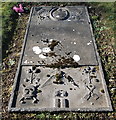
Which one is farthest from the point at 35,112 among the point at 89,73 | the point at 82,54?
the point at 82,54

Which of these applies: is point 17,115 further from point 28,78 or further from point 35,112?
point 28,78

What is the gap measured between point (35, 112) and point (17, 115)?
1.32ft

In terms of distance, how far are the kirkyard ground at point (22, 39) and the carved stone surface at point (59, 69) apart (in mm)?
155

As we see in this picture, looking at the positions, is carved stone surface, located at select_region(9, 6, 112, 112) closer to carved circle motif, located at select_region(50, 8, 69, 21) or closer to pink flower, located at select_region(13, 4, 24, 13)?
carved circle motif, located at select_region(50, 8, 69, 21)

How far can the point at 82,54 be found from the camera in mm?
6898

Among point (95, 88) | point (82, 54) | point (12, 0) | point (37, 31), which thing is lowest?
point (95, 88)

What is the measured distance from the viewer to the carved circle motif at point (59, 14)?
8414 millimetres

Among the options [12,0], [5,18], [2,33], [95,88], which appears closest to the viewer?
[95,88]

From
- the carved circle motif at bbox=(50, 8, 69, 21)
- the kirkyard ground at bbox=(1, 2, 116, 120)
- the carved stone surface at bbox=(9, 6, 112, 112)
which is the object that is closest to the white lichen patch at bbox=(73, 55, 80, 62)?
the carved stone surface at bbox=(9, 6, 112, 112)

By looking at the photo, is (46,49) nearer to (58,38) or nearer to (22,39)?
(58,38)

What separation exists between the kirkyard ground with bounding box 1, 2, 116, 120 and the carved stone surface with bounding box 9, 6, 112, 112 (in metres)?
0.15

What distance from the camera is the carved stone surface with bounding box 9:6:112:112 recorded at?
5.57 metres

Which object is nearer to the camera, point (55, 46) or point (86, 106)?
point (86, 106)

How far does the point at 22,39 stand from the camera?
760 cm
